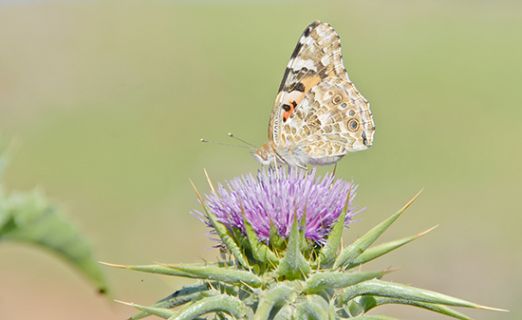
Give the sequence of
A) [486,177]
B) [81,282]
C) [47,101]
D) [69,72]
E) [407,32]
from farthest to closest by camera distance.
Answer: [407,32] < [69,72] < [47,101] < [486,177] < [81,282]

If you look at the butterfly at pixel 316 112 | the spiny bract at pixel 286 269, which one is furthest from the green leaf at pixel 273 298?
the butterfly at pixel 316 112

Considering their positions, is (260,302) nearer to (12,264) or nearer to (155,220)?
(12,264)

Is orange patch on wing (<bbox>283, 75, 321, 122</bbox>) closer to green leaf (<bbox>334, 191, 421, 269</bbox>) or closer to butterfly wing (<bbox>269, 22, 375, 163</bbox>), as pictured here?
butterfly wing (<bbox>269, 22, 375, 163</bbox>)

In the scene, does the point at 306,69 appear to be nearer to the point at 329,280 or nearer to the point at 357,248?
the point at 357,248

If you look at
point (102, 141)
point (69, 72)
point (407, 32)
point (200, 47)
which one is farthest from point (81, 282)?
point (407, 32)

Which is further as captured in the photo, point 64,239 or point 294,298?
point 64,239

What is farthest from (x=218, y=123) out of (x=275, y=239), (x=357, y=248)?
(x=357, y=248)
